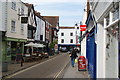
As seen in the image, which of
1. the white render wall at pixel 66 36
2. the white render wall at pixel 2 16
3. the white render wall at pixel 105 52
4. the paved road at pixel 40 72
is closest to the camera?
the white render wall at pixel 105 52

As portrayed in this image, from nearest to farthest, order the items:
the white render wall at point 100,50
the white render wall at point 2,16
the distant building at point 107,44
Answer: the distant building at point 107,44
the white render wall at point 100,50
the white render wall at point 2,16

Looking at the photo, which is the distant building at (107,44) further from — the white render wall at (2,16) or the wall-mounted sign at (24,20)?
the wall-mounted sign at (24,20)

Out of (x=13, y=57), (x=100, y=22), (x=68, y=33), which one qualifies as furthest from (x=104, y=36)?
(x=68, y=33)

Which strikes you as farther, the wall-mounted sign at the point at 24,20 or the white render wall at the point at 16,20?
the wall-mounted sign at the point at 24,20

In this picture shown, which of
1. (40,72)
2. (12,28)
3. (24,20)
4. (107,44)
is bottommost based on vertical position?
(40,72)

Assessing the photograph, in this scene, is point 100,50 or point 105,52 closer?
point 105,52

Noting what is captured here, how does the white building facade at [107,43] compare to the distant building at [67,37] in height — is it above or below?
below

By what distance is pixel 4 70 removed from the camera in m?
15.6

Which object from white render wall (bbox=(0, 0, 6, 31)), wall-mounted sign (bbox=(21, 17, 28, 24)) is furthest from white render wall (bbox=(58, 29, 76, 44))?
white render wall (bbox=(0, 0, 6, 31))

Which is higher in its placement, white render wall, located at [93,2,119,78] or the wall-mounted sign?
the wall-mounted sign

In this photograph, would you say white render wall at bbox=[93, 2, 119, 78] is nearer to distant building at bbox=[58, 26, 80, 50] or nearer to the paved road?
the paved road

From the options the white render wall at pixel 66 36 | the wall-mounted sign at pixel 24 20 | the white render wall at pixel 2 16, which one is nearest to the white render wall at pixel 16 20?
the white render wall at pixel 2 16

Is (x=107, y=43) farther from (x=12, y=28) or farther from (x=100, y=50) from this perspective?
(x=12, y=28)

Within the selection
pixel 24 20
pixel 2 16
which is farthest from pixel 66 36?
pixel 2 16
